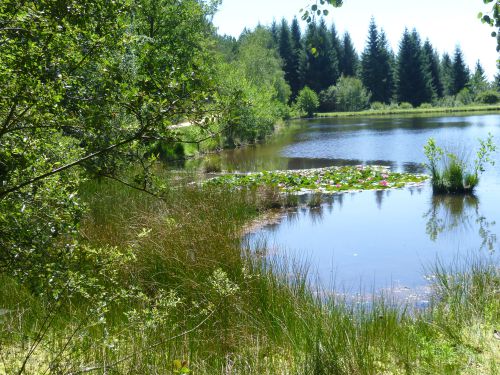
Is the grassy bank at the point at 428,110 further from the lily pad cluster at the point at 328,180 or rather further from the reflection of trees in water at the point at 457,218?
the reflection of trees in water at the point at 457,218

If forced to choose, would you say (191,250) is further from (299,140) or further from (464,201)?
(299,140)

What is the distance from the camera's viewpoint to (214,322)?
408 centimetres

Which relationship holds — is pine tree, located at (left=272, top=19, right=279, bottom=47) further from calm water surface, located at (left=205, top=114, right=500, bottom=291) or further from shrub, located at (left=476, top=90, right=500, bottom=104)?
calm water surface, located at (left=205, top=114, right=500, bottom=291)

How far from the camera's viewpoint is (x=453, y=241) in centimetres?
866

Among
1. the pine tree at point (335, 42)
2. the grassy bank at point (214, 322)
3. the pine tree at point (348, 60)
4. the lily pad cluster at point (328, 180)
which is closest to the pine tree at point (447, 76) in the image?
the pine tree at point (348, 60)

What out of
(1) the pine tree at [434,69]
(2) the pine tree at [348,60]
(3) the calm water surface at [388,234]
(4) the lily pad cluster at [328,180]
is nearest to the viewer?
(3) the calm water surface at [388,234]

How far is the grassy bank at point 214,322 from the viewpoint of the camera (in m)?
3.04

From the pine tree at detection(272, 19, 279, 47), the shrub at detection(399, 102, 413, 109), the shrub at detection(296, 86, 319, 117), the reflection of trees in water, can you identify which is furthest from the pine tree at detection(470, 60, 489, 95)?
the reflection of trees in water

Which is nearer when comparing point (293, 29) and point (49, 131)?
point (49, 131)

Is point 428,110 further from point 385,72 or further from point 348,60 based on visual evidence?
point 348,60

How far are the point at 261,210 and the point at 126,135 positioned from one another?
28.2ft

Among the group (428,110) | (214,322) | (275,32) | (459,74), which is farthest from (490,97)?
(214,322)

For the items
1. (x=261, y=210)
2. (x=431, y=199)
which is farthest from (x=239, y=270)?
(x=431, y=199)

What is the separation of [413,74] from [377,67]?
5471 mm
